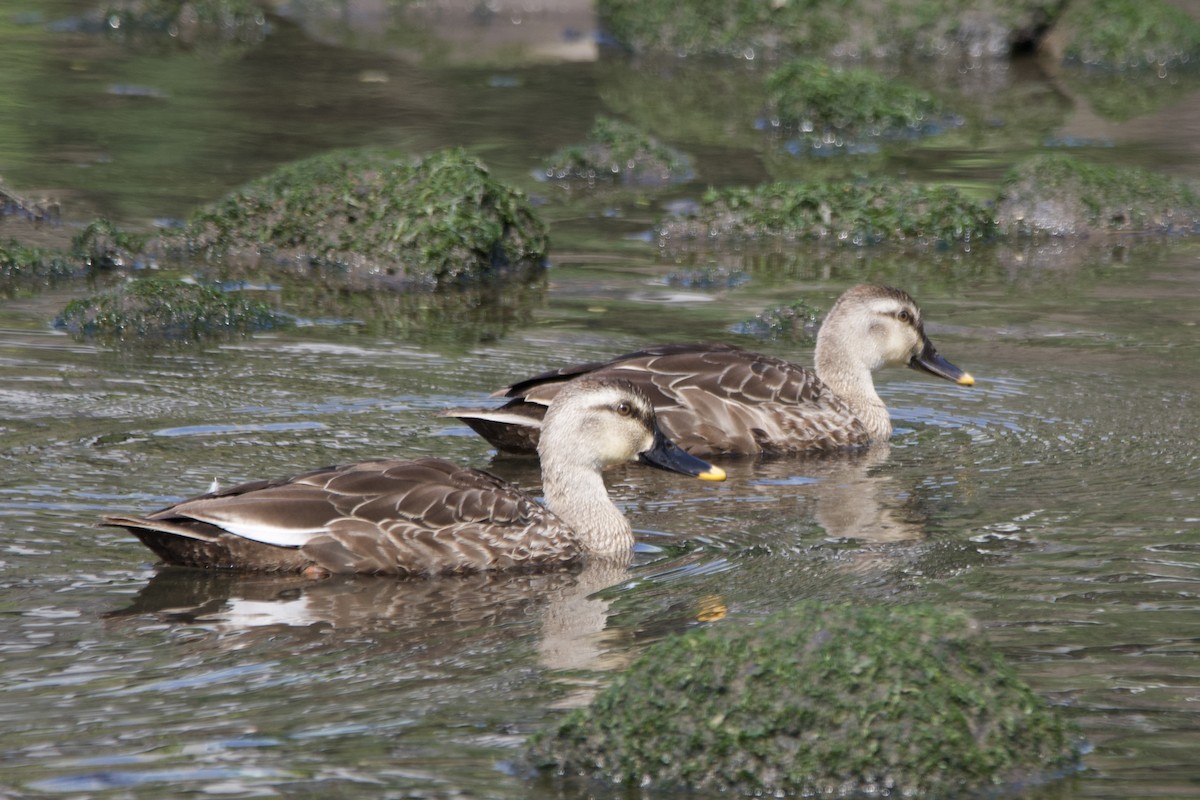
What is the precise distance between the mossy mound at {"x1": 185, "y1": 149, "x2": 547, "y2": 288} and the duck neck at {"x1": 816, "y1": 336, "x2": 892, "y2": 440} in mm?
3796

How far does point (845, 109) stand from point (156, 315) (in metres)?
9.86

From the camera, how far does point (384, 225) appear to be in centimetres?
1496

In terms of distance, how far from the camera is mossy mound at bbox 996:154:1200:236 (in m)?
16.3

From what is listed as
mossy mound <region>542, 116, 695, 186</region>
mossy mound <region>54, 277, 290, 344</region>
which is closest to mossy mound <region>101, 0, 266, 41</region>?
mossy mound <region>542, 116, 695, 186</region>

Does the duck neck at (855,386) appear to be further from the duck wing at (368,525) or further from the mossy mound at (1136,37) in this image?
the mossy mound at (1136,37)

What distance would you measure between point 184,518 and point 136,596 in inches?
15.1

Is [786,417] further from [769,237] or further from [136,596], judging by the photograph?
[769,237]

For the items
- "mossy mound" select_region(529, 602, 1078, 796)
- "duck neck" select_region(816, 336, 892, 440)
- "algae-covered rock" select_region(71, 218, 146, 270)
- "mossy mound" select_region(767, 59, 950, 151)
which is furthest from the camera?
"mossy mound" select_region(767, 59, 950, 151)

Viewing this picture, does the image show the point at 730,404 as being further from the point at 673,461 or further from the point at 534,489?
the point at 673,461

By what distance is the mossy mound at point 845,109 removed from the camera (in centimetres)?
2005

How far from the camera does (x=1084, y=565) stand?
817 centimetres

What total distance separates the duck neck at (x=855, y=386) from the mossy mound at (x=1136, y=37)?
14444mm

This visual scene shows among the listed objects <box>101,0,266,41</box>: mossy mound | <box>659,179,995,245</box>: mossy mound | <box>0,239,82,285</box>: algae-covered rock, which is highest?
<box>101,0,266,41</box>: mossy mound

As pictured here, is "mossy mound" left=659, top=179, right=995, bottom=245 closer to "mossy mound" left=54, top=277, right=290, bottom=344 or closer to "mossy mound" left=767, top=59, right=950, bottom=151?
"mossy mound" left=767, top=59, right=950, bottom=151
